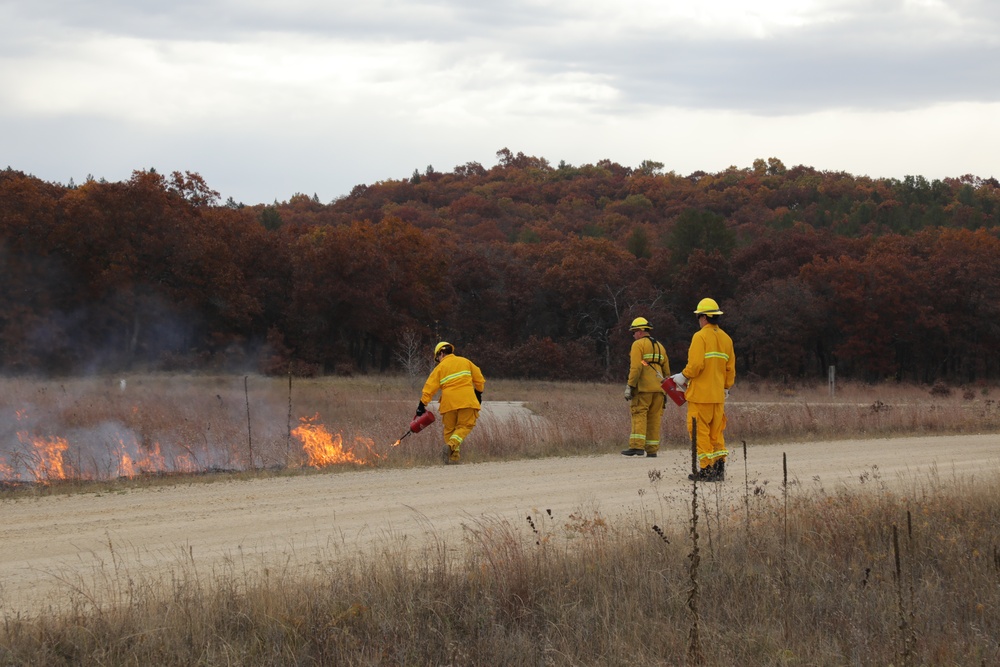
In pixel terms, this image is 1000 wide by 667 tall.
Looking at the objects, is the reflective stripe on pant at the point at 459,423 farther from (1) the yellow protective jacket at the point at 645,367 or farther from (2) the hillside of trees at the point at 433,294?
(2) the hillside of trees at the point at 433,294

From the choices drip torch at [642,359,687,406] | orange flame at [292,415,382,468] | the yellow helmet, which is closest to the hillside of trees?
orange flame at [292,415,382,468]

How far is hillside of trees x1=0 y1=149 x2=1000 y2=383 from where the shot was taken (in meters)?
42.8

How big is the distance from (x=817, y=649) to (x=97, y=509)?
7.17 meters

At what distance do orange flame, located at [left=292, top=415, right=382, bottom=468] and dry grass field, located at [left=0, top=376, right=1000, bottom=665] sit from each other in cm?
4

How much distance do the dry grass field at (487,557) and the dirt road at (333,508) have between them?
42 mm

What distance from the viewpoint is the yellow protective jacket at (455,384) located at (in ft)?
47.4

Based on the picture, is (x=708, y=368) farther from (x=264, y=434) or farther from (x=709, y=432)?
(x=264, y=434)

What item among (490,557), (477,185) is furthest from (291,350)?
(477,185)

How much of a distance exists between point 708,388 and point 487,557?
5.40 m

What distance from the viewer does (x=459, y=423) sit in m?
14.5

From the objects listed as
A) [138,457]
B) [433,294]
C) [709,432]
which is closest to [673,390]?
[709,432]

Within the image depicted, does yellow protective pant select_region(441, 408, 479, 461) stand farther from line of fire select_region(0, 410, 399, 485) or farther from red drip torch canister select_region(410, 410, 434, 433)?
line of fire select_region(0, 410, 399, 485)

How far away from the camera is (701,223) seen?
61719 millimetres

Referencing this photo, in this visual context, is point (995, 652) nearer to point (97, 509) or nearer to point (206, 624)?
point (206, 624)
